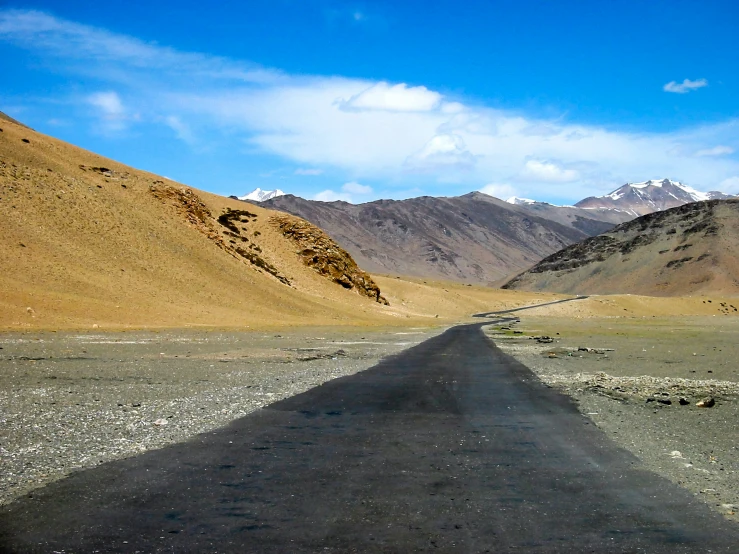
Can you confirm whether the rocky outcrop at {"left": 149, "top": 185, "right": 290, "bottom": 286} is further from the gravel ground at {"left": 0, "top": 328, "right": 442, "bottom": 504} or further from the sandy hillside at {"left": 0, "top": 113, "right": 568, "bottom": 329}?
the gravel ground at {"left": 0, "top": 328, "right": 442, "bottom": 504}

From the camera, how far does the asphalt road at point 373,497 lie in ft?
19.6

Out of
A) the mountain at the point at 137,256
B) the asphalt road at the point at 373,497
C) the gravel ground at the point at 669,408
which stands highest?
the mountain at the point at 137,256

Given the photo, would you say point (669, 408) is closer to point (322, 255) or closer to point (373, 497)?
point (373, 497)

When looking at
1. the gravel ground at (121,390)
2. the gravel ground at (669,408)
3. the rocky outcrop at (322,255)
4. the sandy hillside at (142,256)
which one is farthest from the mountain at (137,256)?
the gravel ground at (669,408)

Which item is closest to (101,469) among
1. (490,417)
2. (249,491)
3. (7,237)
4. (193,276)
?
(249,491)

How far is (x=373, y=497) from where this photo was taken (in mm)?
7363

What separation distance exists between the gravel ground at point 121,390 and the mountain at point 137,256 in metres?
16.8

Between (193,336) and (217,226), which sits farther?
(217,226)

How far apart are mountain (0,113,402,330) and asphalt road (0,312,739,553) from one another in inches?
1444

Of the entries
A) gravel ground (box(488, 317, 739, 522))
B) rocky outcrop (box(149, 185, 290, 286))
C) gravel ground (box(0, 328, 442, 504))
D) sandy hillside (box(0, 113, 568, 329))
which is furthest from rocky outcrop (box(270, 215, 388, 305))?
gravel ground (box(488, 317, 739, 522))

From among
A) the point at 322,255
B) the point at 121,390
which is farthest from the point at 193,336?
the point at 322,255

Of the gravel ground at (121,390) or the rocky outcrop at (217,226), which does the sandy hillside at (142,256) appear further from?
the gravel ground at (121,390)

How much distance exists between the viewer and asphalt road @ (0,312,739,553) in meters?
5.98

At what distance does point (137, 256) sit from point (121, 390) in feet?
175
